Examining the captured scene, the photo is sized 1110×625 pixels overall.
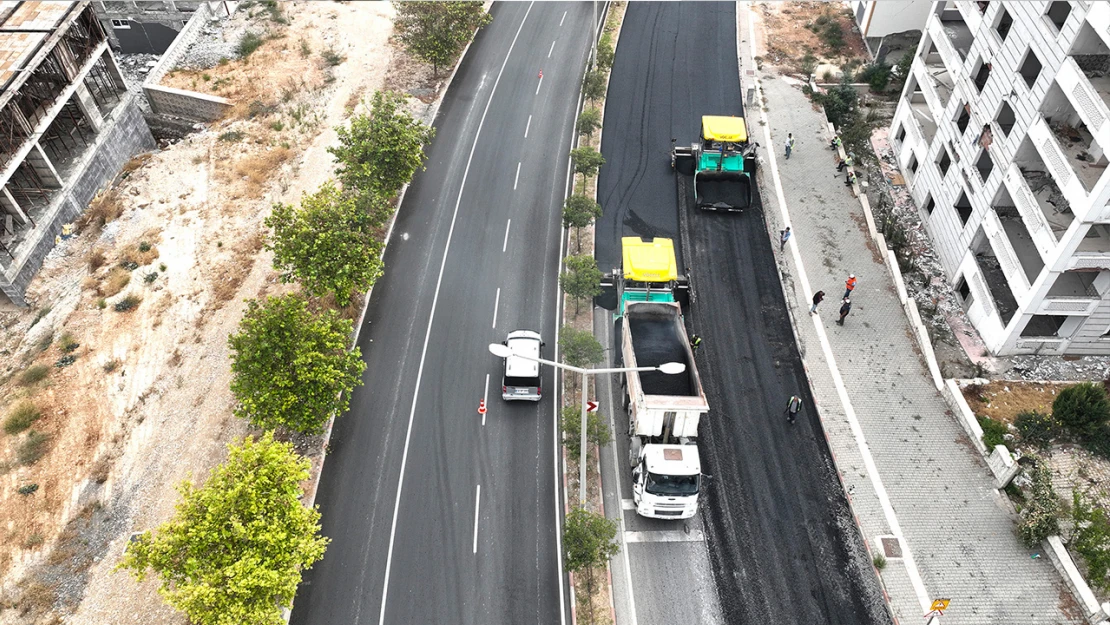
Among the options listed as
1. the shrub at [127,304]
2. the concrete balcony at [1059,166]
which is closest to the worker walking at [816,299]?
the concrete balcony at [1059,166]

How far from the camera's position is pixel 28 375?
1398 inches

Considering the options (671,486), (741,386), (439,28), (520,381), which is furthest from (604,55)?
(671,486)

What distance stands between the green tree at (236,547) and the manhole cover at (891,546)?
21.3 m

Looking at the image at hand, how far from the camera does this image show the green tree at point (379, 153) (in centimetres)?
4028

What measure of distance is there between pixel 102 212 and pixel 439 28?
2565 centimetres

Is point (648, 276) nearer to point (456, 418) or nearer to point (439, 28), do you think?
point (456, 418)

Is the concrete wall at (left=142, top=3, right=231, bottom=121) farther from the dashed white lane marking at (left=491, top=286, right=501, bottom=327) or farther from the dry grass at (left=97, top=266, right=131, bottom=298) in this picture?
the dashed white lane marking at (left=491, top=286, right=501, bottom=327)

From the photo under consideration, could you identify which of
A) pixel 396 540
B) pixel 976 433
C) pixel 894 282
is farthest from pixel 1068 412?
pixel 396 540

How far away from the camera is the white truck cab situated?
2791 cm

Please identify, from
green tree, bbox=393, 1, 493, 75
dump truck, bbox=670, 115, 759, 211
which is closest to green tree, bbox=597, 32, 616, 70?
green tree, bbox=393, 1, 493, 75

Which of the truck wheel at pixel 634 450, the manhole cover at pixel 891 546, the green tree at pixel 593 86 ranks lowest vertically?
the manhole cover at pixel 891 546

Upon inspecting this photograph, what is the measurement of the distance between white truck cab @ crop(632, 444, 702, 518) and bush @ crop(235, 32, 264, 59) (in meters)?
47.9

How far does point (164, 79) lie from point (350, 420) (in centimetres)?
3798

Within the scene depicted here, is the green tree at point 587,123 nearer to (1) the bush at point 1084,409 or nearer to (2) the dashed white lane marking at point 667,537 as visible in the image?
(2) the dashed white lane marking at point 667,537
